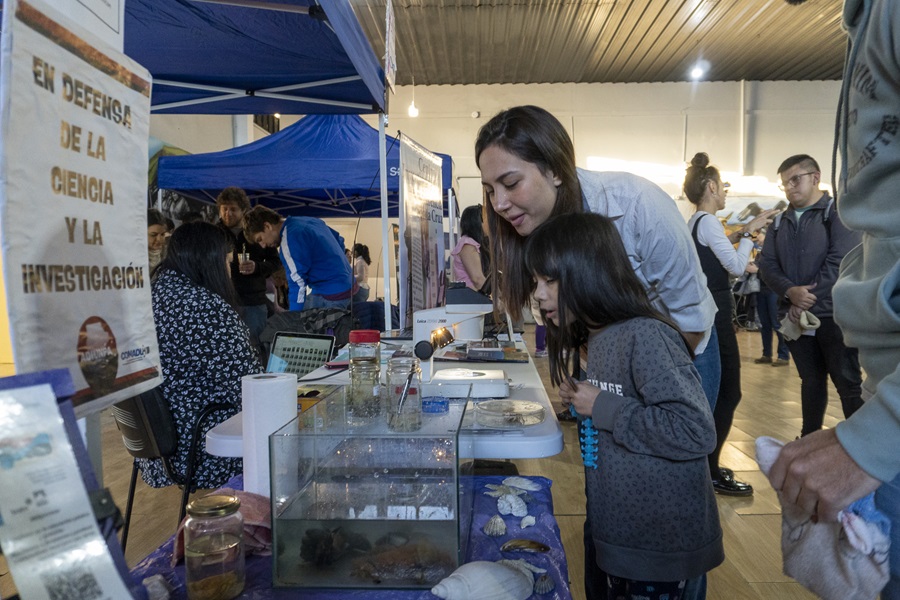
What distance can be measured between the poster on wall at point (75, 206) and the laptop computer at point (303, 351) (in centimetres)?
167

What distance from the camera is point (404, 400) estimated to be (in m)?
1.18

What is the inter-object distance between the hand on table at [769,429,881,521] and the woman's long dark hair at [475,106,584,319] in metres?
0.92

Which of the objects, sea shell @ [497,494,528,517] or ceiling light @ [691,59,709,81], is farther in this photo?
ceiling light @ [691,59,709,81]

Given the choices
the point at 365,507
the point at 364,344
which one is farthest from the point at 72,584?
the point at 364,344

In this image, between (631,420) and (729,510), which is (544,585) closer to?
(631,420)

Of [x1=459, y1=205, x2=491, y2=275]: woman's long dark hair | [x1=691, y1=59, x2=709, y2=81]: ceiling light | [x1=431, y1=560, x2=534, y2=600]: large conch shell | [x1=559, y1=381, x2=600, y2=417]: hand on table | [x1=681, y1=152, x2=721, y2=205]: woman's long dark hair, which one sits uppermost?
[x1=691, y1=59, x2=709, y2=81]: ceiling light

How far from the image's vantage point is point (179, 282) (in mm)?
2332

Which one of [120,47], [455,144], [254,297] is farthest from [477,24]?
[120,47]

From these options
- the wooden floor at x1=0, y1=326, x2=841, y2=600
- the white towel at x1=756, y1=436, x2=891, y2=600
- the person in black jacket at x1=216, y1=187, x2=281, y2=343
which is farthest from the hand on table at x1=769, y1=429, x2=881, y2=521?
the person in black jacket at x1=216, y1=187, x2=281, y2=343

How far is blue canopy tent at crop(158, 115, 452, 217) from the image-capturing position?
5.41m

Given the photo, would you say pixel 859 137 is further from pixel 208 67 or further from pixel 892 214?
pixel 208 67

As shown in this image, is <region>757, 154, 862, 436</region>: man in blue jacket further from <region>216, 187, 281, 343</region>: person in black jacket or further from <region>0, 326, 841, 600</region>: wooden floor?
<region>216, 187, 281, 343</region>: person in black jacket

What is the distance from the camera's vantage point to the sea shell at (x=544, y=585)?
85 cm

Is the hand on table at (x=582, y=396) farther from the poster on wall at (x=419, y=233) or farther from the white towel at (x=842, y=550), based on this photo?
the poster on wall at (x=419, y=233)
